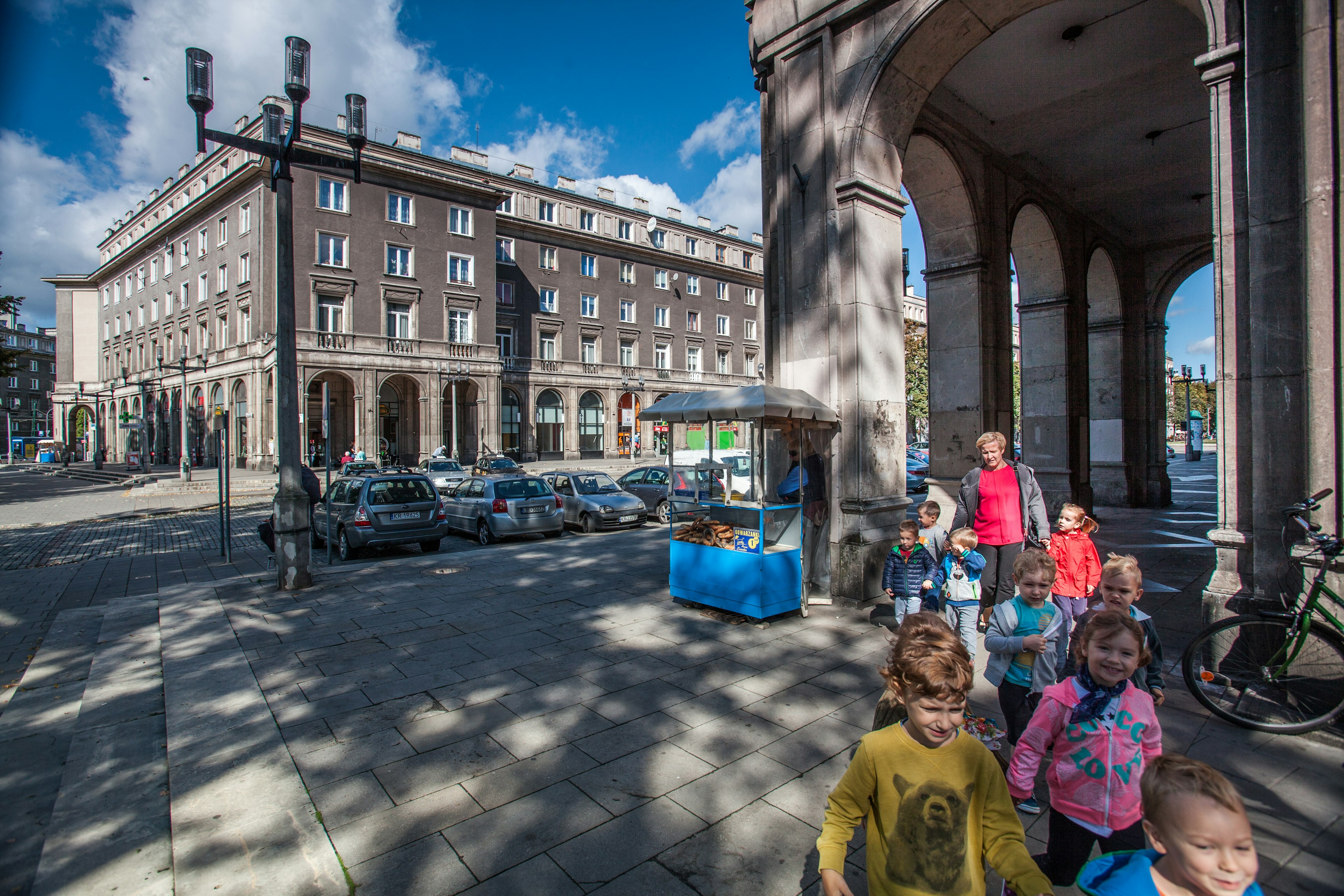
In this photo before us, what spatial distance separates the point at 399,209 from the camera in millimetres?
36625

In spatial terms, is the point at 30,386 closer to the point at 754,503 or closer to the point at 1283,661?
the point at 754,503

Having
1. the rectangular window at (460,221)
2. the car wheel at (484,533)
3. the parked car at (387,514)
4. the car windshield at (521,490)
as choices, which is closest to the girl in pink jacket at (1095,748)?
the parked car at (387,514)

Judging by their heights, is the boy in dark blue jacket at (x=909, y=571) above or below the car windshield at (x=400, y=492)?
below

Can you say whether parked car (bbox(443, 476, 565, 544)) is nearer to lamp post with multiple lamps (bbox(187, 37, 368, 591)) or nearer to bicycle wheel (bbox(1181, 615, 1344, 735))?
lamp post with multiple lamps (bbox(187, 37, 368, 591))

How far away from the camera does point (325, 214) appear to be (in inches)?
1342

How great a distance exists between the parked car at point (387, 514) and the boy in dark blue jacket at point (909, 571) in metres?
9.13

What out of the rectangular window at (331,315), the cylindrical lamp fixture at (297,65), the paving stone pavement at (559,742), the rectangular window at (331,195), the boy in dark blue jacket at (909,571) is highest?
the rectangular window at (331,195)

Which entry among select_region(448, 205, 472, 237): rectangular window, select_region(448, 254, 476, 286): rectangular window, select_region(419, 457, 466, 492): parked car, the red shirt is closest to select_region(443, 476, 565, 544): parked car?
select_region(419, 457, 466, 492): parked car

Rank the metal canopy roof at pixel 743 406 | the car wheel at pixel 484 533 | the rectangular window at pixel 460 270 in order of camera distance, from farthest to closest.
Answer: the rectangular window at pixel 460 270, the car wheel at pixel 484 533, the metal canopy roof at pixel 743 406

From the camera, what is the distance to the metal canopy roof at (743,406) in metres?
6.57

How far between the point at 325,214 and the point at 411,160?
8.16 m

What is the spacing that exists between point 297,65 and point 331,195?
31217 millimetres

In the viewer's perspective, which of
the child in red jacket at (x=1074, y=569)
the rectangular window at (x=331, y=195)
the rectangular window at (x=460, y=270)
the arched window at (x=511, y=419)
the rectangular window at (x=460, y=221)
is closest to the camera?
the child in red jacket at (x=1074, y=569)

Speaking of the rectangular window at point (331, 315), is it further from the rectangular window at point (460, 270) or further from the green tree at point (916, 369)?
the green tree at point (916, 369)
